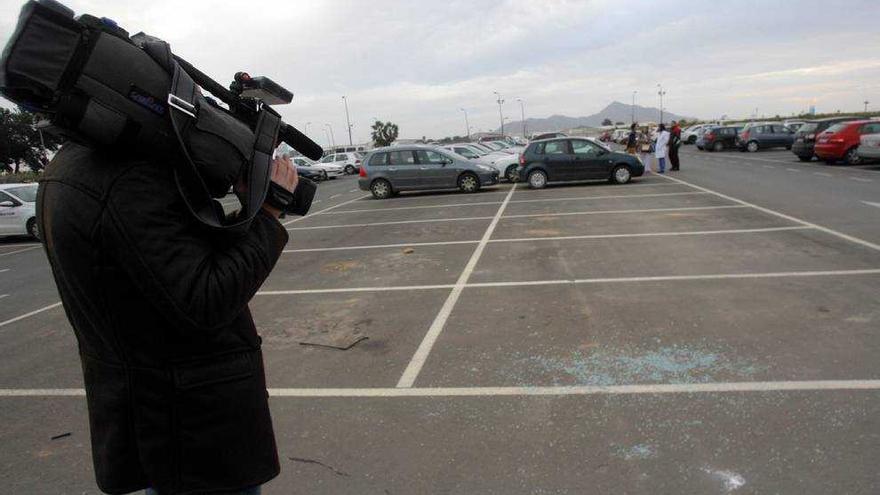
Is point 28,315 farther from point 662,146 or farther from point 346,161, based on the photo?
point 346,161

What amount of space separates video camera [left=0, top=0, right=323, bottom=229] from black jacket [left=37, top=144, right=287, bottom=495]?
8cm

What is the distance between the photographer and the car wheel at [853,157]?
18750 mm

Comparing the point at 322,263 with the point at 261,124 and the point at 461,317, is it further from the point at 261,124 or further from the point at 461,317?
the point at 261,124

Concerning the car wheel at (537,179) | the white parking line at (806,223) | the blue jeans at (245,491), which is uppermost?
the blue jeans at (245,491)

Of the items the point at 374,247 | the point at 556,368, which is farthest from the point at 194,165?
the point at 374,247

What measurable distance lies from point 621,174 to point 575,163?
1.44 metres

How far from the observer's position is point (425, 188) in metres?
19.0

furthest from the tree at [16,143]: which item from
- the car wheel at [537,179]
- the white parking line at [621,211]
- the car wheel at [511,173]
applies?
the white parking line at [621,211]

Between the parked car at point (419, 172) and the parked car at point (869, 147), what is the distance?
1165cm

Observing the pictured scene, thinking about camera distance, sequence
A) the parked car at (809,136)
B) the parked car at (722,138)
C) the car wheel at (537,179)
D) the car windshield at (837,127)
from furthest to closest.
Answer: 1. the parked car at (722,138)
2. the parked car at (809,136)
3. the car windshield at (837,127)
4. the car wheel at (537,179)

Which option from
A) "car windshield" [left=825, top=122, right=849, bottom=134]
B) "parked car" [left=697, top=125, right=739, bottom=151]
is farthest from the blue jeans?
"parked car" [left=697, top=125, right=739, bottom=151]

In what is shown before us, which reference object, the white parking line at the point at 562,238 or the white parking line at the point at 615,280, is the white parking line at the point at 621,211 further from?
the white parking line at the point at 615,280

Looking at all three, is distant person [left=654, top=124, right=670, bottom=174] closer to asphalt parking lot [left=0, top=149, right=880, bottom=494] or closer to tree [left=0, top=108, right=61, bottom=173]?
asphalt parking lot [left=0, top=149, right=880, bottom=494]

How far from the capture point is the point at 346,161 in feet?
129
